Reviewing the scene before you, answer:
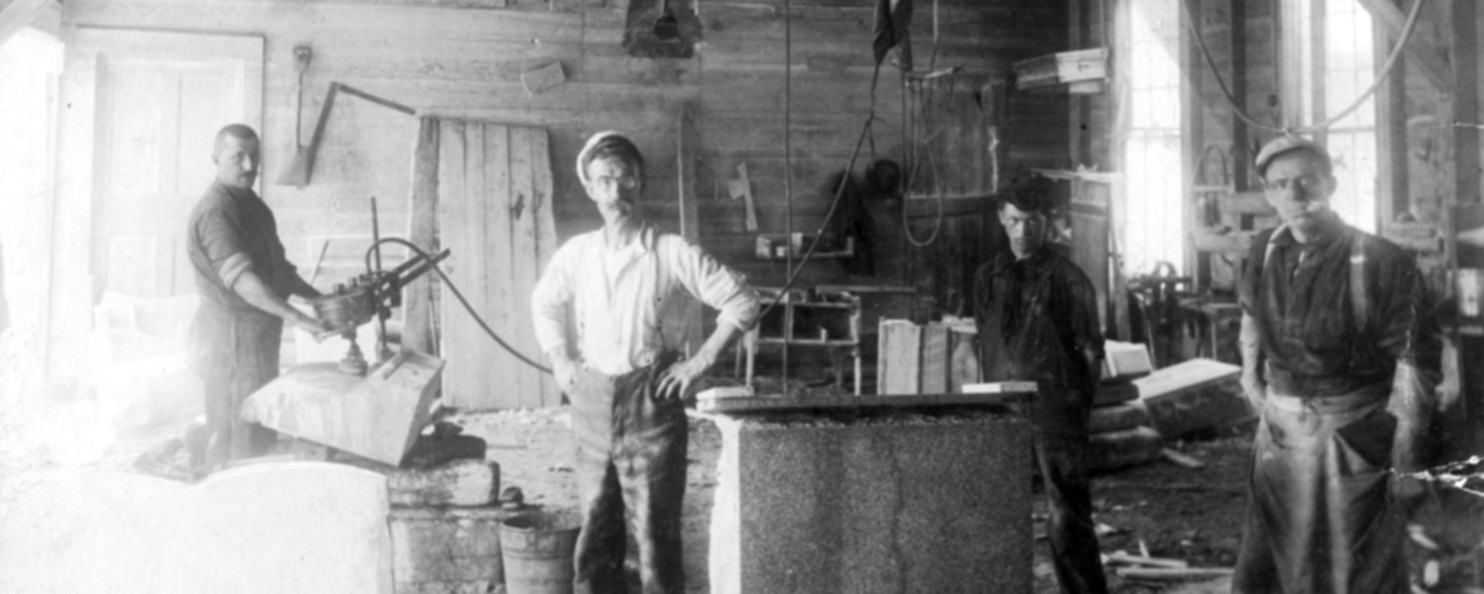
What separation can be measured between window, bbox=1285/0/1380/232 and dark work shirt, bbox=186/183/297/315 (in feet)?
23.7

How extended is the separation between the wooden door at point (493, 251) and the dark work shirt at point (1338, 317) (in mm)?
7066

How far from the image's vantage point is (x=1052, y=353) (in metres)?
5.30

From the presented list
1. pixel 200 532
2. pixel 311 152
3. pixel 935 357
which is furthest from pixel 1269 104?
pixel 200 532

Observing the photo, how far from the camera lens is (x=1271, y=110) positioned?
377 inches

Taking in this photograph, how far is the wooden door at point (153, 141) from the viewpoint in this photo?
1035 cm

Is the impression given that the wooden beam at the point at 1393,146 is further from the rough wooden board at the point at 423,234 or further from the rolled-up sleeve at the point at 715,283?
the rough wooden board at the point at 423,234

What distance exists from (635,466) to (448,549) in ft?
4.49

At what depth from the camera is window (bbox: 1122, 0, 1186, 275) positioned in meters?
10.8

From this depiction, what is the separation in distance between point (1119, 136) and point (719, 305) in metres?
7.70

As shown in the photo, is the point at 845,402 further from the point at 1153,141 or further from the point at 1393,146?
the point at 1153,141

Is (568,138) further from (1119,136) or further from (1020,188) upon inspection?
(1020,188)

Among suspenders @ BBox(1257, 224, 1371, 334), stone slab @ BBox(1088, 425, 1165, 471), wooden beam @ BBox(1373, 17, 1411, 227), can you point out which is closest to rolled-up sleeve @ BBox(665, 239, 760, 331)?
suspenders @ BBox(1257, 224, 1371, 334)

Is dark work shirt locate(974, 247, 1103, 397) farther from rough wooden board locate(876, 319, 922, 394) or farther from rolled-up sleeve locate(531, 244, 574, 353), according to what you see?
rough wooden board locate(876, 319, 922, 394)

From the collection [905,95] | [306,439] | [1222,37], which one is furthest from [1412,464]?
[905,95]
